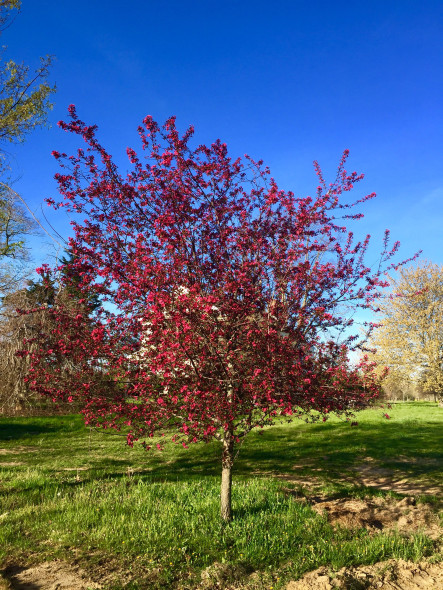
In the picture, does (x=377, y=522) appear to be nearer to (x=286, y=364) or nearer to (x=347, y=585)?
(x=347, y=585)

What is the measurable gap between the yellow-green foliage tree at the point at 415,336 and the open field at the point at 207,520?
15049mm

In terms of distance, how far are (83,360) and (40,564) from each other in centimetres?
236

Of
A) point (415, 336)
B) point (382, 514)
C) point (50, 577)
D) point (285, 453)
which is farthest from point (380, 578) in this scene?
point (415, 336)

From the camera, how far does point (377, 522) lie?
18.0 ft

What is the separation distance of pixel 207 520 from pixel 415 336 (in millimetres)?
22877

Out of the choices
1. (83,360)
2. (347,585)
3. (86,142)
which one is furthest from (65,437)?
(347,585)

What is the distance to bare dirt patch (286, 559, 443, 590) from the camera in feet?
12.3

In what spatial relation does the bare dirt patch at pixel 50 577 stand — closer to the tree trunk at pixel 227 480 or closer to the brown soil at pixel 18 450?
the tree trunk at pixel 227 480

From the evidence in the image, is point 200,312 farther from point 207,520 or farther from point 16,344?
Answer: point 16,344

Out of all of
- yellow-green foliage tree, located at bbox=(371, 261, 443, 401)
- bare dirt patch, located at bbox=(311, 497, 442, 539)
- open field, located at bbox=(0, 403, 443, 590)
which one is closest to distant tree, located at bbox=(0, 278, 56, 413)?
open field, located at bbox=(0, 403, 443, 590)

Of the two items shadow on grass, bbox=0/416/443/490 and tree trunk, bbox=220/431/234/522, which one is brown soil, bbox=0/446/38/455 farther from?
tree trunk, bbox=220/431/234/522

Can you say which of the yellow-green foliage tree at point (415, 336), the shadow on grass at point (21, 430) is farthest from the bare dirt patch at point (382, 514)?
the yellow-green foliage tree at point (415, 336)

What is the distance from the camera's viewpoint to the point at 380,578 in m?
3.92

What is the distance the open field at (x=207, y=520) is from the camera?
4082 mm
